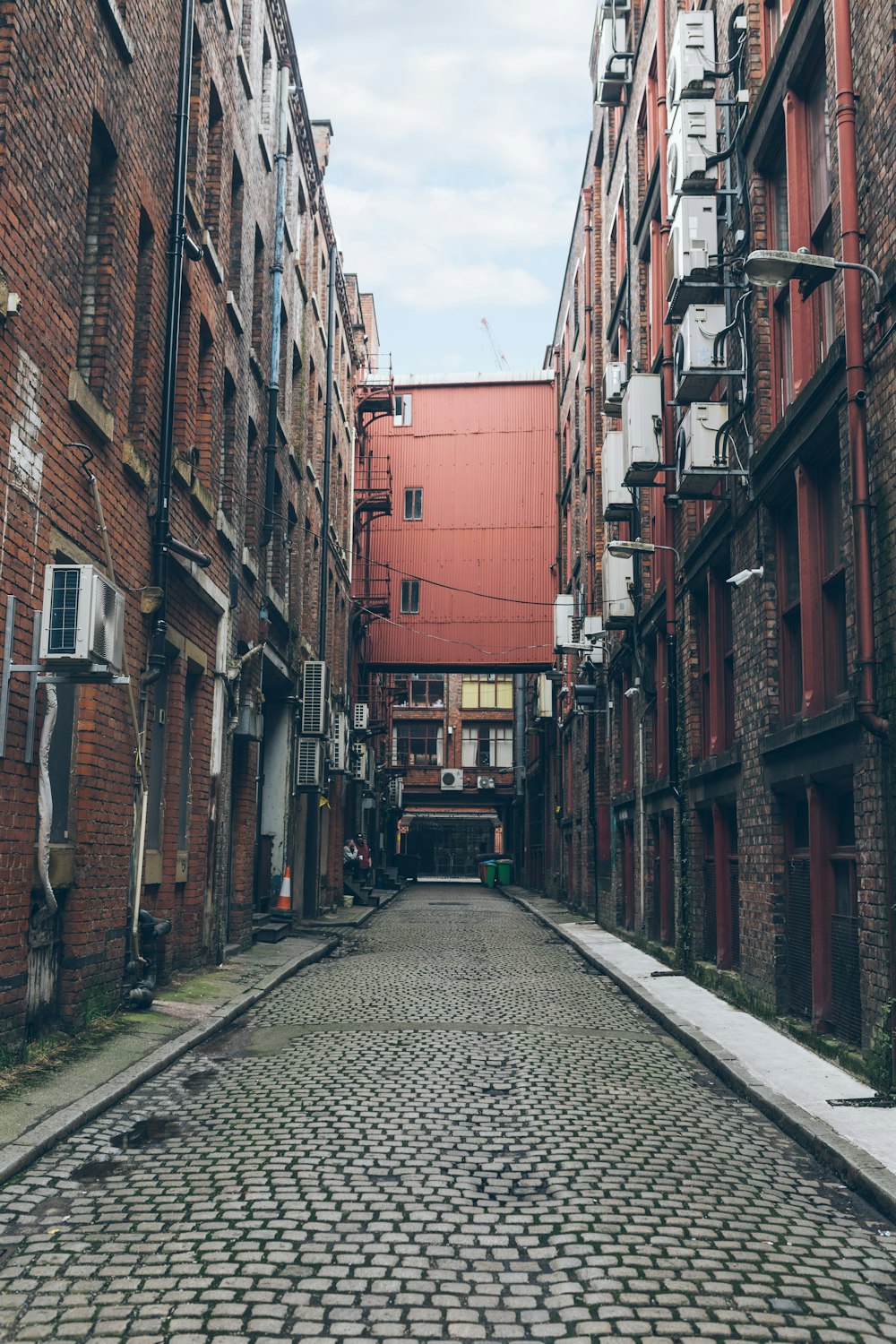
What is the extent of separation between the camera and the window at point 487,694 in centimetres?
5941

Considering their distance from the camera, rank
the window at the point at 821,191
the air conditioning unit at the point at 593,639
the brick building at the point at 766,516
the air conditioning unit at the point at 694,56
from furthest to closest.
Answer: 1. the air conditioning unit at the point at 593,639
2. the air conditioning unit at the point at 694,56
3. the window at the point at 821,191
4. the brick building at the point at 766,516

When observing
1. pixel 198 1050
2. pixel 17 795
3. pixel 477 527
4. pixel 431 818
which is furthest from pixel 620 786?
pixel 431 818

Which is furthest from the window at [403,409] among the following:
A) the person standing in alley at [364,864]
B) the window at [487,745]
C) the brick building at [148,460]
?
the brick building at [148,460]

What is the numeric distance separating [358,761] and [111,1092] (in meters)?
26.8

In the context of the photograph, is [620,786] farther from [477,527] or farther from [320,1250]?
[477,527]

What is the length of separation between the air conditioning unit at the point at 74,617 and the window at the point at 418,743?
51.2 m

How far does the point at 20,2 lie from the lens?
777cm

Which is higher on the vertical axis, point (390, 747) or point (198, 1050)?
point (390, 747)

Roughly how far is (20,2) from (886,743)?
23.0 feet

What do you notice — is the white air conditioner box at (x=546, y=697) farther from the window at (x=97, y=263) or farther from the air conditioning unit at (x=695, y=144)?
the window at (x=97, y=263)

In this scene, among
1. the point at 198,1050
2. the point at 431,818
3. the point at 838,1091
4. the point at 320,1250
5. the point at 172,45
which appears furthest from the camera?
the point at 431,818

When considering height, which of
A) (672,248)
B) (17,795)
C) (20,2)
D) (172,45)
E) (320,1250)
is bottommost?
(320,1250)

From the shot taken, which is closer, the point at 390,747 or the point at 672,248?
the point at 672,248

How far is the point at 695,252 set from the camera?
1195 centimetres
